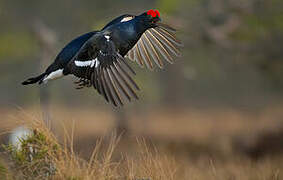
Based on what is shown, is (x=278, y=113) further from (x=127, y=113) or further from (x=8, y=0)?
(x=8, y=0)

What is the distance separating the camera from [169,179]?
13.0 ft

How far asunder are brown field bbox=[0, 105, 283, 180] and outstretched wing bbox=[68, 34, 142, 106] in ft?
1.55

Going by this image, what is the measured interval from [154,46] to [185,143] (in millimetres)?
6750

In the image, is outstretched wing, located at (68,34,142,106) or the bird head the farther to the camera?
the bird head

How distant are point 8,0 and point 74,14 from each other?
2163 mm


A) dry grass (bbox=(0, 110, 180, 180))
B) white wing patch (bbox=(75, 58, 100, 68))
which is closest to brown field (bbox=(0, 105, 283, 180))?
dry grass (bbox=(0, 110, 180, 180))

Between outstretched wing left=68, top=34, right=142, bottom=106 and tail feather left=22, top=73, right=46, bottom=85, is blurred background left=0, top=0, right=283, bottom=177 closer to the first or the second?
tail feather left=22, top=73, right=46, bottom=85

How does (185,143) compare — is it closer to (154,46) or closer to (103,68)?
(154,46)

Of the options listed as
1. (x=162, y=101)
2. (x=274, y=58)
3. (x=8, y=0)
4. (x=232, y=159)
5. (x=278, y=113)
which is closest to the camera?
(x=232, y=159)

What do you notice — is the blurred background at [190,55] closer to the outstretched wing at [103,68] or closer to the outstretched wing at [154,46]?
the outstretched wing at [154,46]

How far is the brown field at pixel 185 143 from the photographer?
4.00 meters

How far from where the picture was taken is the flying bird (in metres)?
4.20

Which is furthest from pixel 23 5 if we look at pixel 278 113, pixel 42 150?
pixel 42 150

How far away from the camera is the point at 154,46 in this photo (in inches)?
209
